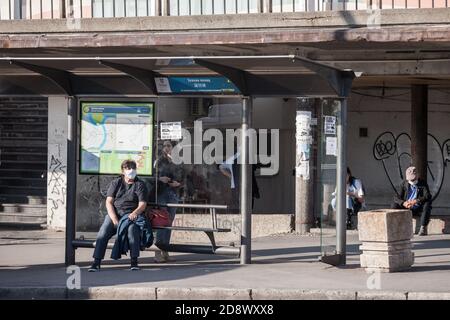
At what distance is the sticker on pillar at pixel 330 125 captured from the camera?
46.9 ft

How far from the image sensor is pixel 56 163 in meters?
19.7

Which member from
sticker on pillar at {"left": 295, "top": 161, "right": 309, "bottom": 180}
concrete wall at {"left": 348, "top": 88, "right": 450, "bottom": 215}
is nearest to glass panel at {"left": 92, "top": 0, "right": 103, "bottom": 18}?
sticker on pillar at {"left": 295, "top": 161, "right": 309, "bottom": 180}

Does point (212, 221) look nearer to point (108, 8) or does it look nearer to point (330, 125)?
point (330, 125)

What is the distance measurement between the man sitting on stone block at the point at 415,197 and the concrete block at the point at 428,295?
5797mm

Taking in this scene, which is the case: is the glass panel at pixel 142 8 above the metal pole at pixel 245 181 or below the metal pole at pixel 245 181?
above

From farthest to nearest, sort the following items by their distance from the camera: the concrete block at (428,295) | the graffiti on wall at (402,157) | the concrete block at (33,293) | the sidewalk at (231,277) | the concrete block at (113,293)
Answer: the graffiti on wall at (402,157) → the concrete block at (33,293) → the concrete block at (113,293) → the sidewalk at (231,277) → the concrete block at (428,295)

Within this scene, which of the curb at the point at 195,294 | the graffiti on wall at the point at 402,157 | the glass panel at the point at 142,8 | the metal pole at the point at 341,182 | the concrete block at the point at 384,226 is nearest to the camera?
the curb at the point at 195,294

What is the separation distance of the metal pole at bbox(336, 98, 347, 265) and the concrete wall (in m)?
5.98

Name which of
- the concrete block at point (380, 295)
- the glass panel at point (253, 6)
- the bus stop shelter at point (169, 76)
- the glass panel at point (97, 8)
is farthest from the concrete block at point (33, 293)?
the glass panel at point (97, 8)

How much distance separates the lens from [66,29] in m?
17.7

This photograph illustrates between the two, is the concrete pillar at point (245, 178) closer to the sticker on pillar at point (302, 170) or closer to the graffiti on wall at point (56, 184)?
the sticker on pillar at point (302, 170)

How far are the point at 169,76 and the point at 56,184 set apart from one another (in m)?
5.78
